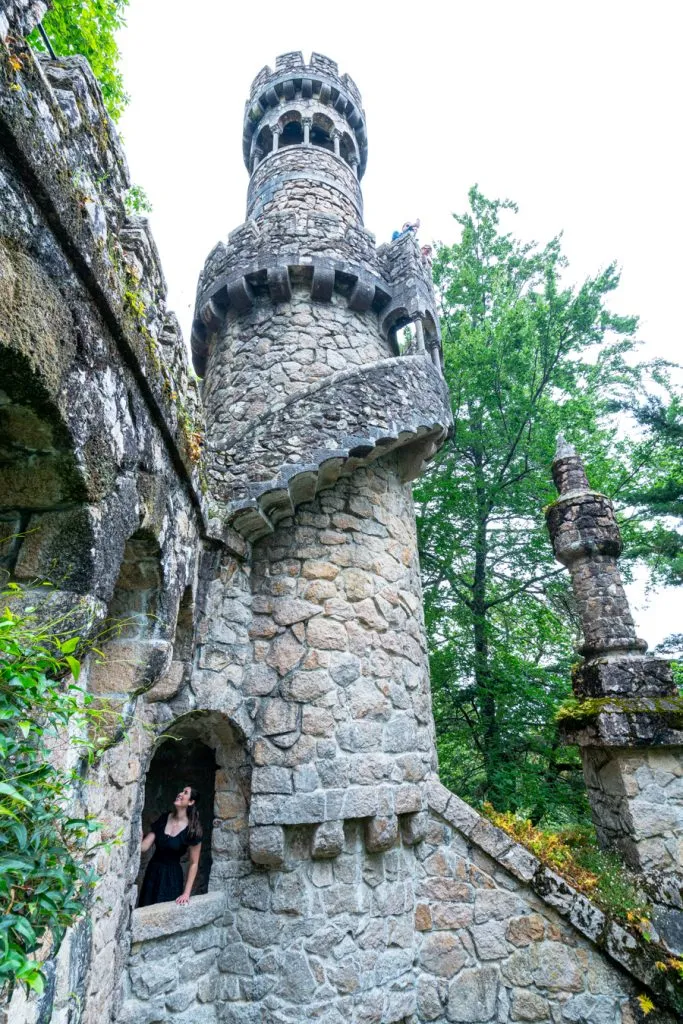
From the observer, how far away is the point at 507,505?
391 inches

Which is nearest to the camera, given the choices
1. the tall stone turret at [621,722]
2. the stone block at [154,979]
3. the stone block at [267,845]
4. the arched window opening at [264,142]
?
the stone block at [154,979]

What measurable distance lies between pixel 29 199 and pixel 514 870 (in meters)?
5.33

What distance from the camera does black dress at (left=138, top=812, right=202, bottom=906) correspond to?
378cm

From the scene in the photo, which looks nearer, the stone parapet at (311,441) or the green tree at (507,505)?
the stone parapet at (311,441)

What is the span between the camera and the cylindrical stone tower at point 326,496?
3.82 m

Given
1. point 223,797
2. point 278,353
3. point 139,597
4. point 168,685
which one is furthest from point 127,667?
point 278,353

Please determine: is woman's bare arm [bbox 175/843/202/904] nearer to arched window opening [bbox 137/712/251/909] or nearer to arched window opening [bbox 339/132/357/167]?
arched window opening [bbox 137/712/251/909]

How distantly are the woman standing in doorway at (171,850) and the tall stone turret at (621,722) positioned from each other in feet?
11.4

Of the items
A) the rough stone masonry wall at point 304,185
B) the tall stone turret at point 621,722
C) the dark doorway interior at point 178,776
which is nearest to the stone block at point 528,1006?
the tall stone turret at point 621,722

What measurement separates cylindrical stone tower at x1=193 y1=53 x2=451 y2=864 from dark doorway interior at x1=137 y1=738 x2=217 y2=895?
4.73ft

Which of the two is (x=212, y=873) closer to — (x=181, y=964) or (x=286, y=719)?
(x=181, y=964)

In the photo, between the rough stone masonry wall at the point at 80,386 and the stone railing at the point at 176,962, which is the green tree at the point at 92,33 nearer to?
the rough stone masonry wall at the point at 80,386

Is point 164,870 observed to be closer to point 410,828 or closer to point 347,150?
point 410,828

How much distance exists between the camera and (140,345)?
6.93 ft
